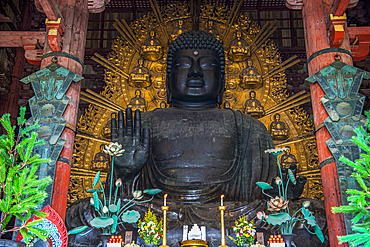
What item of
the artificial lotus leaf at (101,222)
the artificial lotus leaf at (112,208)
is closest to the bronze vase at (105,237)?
the artificial lotus leaf at (101,222)

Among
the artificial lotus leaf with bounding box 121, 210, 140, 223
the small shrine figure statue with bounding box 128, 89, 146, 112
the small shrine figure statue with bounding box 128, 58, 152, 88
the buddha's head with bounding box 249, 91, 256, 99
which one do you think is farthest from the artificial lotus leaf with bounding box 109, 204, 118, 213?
the buddha's head with bounding box 249, 91, 256, 99

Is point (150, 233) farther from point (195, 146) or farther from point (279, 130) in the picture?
point (279, 130)

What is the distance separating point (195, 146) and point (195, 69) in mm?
1115

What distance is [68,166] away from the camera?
409 cm

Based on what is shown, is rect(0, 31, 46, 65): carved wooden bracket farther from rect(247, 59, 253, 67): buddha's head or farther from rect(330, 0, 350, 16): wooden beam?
rect(330, 0, 350, 16): wooden beam

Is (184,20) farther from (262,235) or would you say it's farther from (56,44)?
(262,235)

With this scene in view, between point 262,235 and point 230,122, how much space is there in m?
1.98

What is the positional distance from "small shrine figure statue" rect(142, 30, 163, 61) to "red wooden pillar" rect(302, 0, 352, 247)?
2254 millimetres

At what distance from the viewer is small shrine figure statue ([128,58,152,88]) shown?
19.4ft

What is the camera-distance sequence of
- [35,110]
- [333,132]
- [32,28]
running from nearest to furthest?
[333,132]
[35,110]
[32,28]

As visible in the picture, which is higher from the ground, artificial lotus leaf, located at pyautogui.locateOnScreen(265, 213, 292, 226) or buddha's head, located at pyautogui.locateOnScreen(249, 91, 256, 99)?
buddha's head, located at pyautogui.locateOnScreen(249, 91, 256, 99)

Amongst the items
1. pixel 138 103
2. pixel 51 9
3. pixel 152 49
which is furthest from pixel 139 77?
pixel 51 9

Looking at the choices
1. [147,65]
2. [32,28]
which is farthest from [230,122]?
[32,28]

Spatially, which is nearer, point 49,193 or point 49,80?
point 49,193
